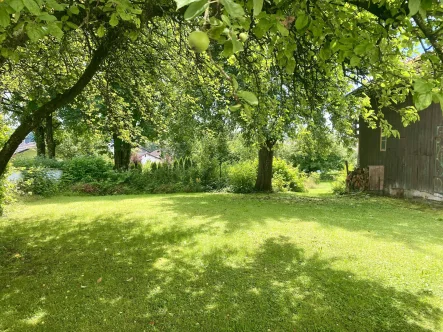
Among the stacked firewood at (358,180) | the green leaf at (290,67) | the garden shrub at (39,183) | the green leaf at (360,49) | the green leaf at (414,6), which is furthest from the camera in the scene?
the stacked firewood at (358,180)


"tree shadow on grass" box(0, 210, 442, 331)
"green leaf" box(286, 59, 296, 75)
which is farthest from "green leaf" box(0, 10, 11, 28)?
"tree shadow on grass" box(0, 210, 442, 331)

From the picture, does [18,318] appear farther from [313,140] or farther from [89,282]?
[313,140]

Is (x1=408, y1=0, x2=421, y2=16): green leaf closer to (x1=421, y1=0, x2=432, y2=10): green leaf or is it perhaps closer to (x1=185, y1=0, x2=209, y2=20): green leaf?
(x1=421, y1=0, x2=432, y2=10): green leaf

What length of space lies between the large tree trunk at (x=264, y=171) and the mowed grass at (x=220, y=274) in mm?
6800

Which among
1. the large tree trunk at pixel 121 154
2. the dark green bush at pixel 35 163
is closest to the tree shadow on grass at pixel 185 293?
the dark green bush at pixel 35 163

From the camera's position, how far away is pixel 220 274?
4.29 meters

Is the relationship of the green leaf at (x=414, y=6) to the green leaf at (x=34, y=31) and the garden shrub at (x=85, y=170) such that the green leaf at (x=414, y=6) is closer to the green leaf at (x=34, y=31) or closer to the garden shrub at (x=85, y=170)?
the green leaf at (x=34, y=31)

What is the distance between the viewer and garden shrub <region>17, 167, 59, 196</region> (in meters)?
12.4

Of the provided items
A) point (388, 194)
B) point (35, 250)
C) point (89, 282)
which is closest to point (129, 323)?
point (89, 282)

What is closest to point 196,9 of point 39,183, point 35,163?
point 39,183

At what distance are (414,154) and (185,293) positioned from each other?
11.3 meters

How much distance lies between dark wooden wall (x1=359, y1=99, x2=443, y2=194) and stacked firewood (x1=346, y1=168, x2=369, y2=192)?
54 centimetres

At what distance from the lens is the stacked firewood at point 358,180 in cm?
1406

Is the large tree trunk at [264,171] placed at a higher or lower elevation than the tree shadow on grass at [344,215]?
higher
